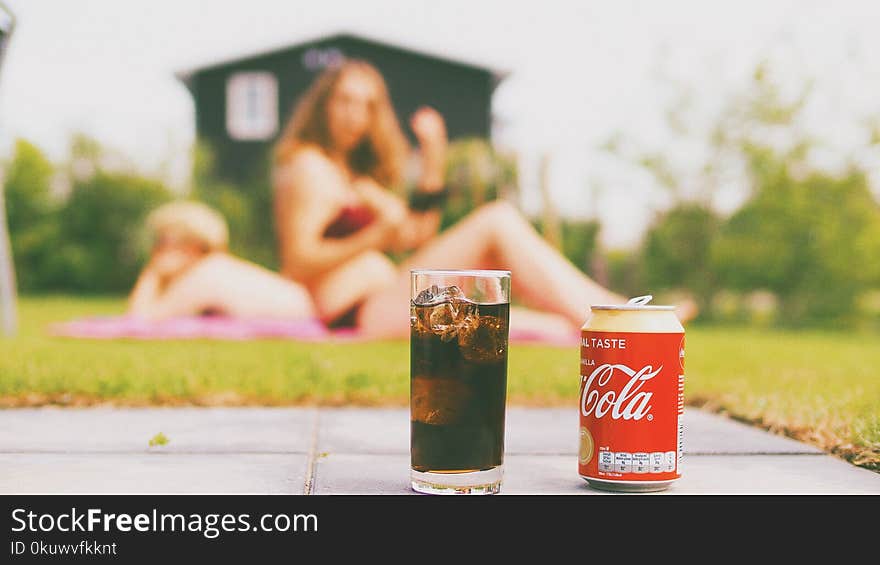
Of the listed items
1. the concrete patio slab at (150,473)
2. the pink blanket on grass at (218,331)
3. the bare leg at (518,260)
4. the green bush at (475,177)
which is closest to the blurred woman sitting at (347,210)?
the pink blanket on grass at (218,331)

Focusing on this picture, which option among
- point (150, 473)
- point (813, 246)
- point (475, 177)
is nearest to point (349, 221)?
point (150, 473)

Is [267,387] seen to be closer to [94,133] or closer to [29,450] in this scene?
[29,450]

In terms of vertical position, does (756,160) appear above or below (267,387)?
above

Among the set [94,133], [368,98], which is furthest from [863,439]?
[94,133]

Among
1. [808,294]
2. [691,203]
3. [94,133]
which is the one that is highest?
[94,133]

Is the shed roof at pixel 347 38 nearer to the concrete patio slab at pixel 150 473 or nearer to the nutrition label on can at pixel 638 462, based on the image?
the concrete patio slab at pixel 150 473
